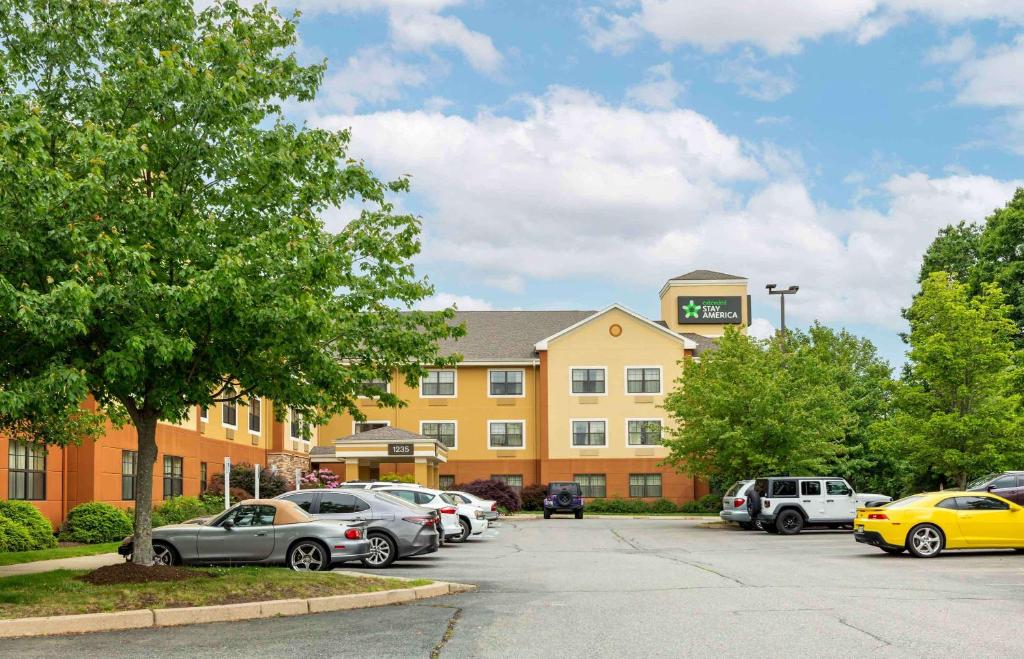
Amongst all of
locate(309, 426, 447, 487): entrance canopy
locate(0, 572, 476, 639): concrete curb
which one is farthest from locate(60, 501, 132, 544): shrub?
locate(309, 426, 447, 487): entrance canopy

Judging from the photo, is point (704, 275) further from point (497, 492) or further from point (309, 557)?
point (309, 557)

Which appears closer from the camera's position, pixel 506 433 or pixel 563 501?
pixel 563 501

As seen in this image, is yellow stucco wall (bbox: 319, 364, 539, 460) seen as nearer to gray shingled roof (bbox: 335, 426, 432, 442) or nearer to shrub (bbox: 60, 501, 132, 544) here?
gray shingled roof (bbox: 335, 426, 432, 442)

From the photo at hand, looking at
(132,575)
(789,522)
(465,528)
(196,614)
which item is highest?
(132,575)

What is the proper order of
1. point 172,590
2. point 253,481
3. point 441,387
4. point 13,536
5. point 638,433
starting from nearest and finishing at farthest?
point 172,590 < point 13,536 < point 253,481 < point 638,433 < point 441,387

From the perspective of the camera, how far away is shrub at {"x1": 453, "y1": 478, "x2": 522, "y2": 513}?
5547cm

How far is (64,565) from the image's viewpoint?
69.4 feet

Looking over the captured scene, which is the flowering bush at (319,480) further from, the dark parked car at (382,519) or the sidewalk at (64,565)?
the dark parked car at (382,519)

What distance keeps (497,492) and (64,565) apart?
3558 centimetres

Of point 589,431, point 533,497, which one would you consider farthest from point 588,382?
point 533,497

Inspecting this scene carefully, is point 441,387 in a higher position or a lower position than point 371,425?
higher

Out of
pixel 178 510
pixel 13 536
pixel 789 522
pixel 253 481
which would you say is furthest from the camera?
pixel 253 481

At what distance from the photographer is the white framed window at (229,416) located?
44.8m

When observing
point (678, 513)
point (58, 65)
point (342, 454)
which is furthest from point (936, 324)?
point (58, 65)
